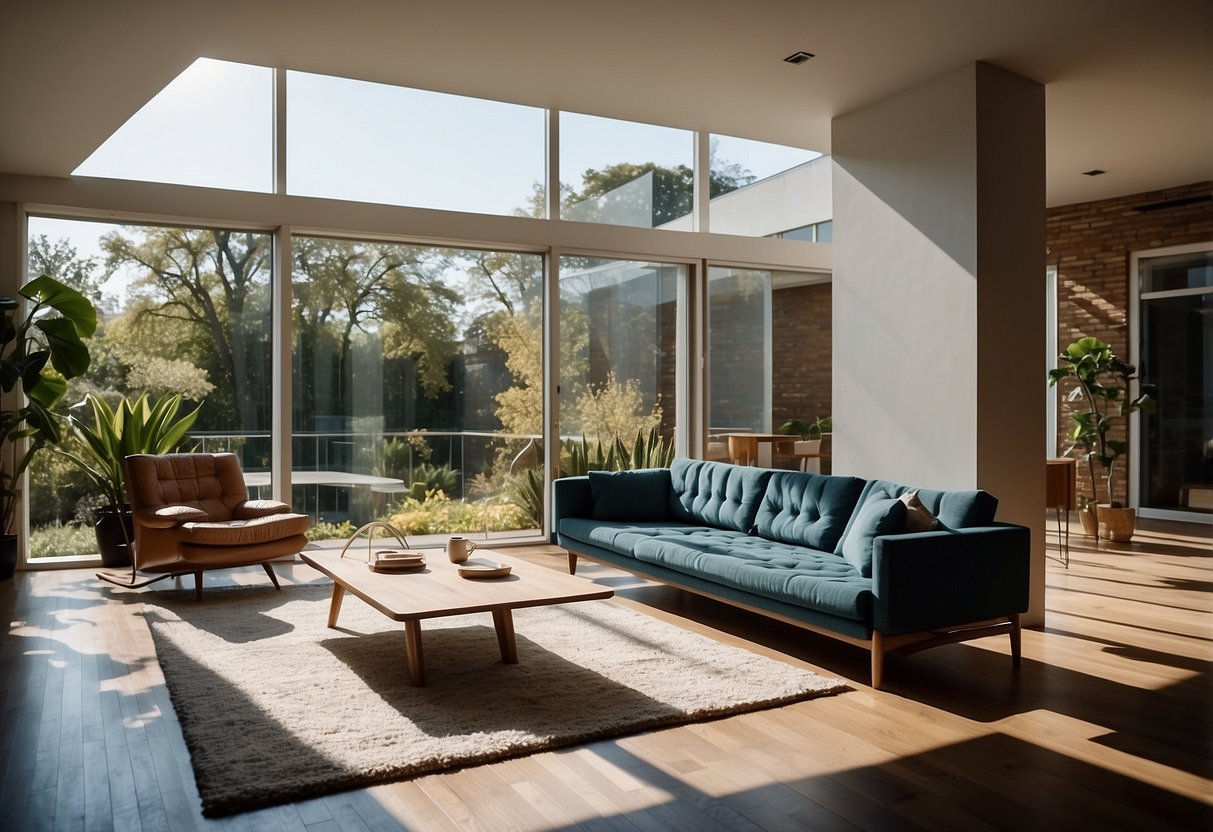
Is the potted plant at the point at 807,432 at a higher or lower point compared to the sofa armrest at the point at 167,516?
higher

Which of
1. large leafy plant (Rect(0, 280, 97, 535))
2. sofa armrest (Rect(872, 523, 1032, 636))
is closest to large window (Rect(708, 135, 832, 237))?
sofa armrest (Rect(872, 523, 1032, 636))

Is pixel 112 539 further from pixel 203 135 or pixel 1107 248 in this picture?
pixel 1107 248

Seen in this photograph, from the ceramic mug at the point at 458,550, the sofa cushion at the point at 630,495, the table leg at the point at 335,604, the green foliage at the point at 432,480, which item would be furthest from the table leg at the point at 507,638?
the green foliage at the point at 432,480

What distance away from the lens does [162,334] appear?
6.57m

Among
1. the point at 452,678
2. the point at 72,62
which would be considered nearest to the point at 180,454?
the point at 72,62

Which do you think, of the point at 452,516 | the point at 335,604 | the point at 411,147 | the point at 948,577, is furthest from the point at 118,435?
the point at 948,577

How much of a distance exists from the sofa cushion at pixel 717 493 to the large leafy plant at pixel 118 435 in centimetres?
337

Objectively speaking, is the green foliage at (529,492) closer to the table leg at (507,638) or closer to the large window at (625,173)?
the large window at (625,173)

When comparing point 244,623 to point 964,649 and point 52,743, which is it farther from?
point 964,649

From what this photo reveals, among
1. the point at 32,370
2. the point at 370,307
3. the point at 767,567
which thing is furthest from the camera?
the point at 370,307

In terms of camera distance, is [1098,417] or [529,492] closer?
[529,492]

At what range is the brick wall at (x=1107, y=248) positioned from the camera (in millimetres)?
8508

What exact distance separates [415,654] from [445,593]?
0.27 meters

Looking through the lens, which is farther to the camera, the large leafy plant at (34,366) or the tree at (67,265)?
the tree at (67,265)
